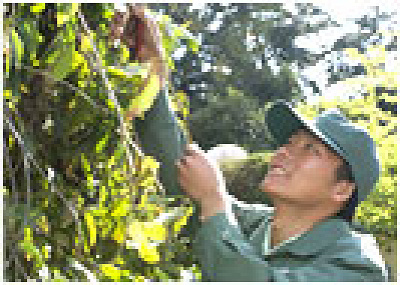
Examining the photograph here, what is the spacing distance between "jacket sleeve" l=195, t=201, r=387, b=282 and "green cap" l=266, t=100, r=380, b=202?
281 mm

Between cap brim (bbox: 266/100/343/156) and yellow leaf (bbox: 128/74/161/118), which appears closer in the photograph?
cap brim (bbox: 266/100/343/156)

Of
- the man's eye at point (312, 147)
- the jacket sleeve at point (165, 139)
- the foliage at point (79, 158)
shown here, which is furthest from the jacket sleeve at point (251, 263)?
the man's eye at point (312, 147)

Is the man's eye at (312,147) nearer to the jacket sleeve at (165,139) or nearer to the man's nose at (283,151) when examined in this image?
the man's nose at (283,151)

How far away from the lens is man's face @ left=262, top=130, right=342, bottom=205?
2.33 meters

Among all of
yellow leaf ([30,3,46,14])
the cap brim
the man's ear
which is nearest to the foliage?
yellow leaf ([30,3,46,14])

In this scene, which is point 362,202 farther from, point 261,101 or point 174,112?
point 174,112

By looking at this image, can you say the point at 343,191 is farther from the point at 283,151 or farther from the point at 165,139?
the point at 165,139

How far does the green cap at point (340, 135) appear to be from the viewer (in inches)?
90.4

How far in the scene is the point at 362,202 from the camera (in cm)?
232

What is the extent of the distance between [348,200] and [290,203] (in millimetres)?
A: 231

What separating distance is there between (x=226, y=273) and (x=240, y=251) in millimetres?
112

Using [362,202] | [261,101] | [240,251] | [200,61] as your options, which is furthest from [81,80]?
[362,202]

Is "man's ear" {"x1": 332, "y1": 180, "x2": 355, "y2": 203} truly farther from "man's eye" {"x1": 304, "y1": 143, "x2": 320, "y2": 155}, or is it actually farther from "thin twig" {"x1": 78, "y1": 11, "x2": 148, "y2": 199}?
"thin twig" {"x1": 78, "y1": 11, "x2": 148, "y2": 199}

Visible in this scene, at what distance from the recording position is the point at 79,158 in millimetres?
2518
